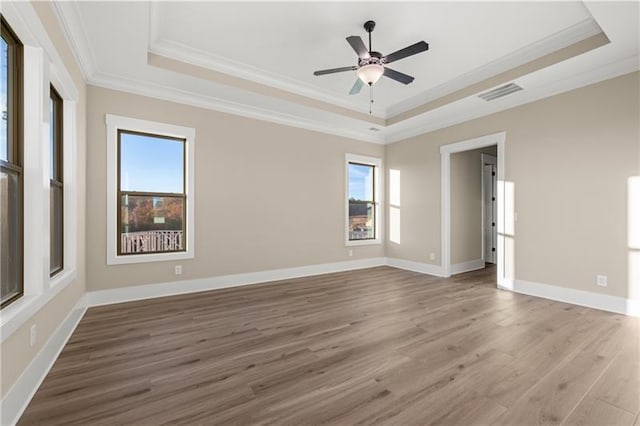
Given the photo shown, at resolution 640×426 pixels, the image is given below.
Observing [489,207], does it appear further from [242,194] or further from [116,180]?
[116,180]

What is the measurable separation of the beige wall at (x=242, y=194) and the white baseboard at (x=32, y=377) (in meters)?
1.29

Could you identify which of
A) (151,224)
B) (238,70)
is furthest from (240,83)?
(151,224)

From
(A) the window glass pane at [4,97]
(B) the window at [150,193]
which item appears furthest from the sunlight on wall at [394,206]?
(A) the window glass pane at [4,97]

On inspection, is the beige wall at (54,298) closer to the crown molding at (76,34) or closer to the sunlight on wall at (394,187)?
the crown molding at (76,34)

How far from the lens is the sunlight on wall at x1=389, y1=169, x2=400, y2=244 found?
21.0 ft

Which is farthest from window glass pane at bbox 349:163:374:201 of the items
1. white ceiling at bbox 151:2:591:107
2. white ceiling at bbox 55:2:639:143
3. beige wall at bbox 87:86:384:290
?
white ceiling at bbox 151:2:591:107

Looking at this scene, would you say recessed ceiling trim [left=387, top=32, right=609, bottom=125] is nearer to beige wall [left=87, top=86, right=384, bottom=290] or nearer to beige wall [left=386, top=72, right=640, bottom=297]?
beige wall [left=386, top=72, right=640, bottom=297]

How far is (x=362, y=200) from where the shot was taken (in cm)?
648

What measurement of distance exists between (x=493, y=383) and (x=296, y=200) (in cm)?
400

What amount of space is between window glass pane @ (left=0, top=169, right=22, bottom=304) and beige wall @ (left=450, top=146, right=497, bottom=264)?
19.2 ft

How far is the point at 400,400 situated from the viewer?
1825 millimetres

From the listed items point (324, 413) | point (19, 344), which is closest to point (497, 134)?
point (324, 413)

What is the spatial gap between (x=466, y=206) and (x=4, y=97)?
21.2 feet

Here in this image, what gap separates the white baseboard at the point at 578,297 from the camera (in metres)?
3.38
